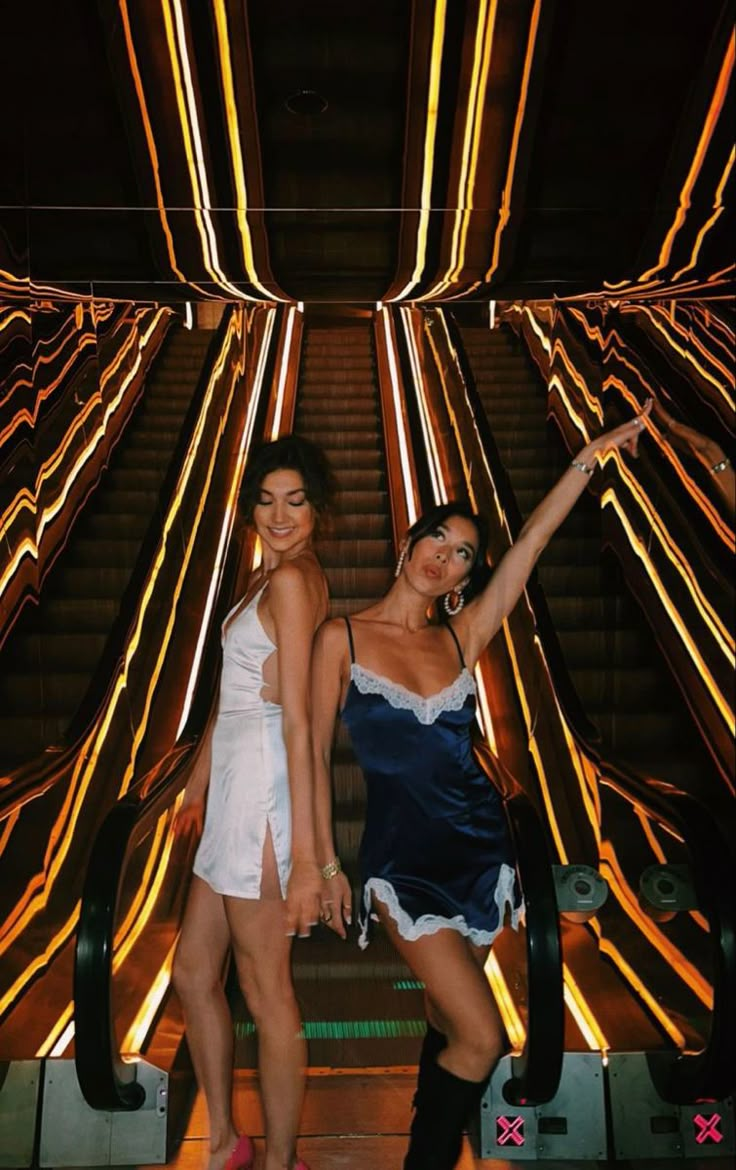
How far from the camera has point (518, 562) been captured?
3.00 metres

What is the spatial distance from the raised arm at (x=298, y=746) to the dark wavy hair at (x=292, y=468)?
35 centimetres

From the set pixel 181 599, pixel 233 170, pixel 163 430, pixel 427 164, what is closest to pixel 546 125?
pixel 427 164

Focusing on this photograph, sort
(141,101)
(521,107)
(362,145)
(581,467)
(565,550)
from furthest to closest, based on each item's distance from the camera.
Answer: (362,145)
(521,107)
(141,101)
(565,550)
(581,467)

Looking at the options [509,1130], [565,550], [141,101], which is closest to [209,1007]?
[509,1130]

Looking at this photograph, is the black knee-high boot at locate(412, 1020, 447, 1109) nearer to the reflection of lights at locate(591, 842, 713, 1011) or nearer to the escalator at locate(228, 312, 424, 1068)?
the escalator at locate(228, 312, 424, 1068)

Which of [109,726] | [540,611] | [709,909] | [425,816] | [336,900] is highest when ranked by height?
[540,611]

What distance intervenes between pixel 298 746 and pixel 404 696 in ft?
0.99

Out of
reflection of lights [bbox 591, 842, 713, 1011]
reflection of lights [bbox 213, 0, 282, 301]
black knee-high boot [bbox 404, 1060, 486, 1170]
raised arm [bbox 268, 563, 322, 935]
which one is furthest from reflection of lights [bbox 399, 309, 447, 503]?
black knee-high boot [bbox 404, 1060, 486, 1170]

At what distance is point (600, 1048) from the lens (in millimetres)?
3012

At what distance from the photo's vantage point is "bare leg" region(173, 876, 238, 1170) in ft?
9.41

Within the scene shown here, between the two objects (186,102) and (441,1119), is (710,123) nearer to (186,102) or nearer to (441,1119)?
(186,102)

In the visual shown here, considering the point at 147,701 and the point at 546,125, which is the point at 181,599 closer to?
the point at 147,701

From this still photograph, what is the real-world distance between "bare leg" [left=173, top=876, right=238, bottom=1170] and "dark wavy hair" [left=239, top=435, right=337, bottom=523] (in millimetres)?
1078

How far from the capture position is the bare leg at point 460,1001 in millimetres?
2613
